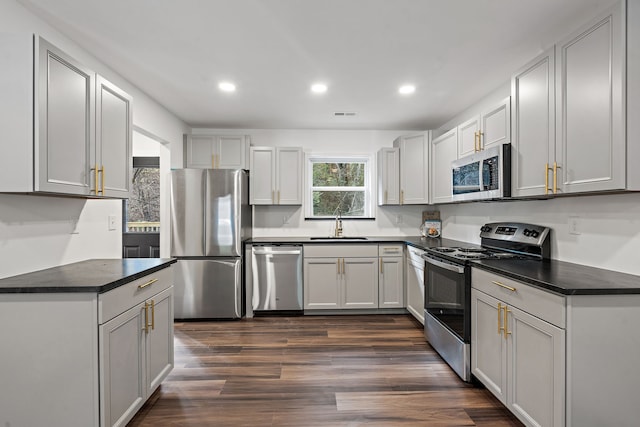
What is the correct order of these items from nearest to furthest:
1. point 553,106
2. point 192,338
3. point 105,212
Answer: point 553,106
point 105,212
point 192,338

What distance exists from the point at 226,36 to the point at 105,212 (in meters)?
1.66

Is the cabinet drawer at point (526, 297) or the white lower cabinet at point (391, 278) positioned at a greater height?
the cabinet drawer at point (526, 297)

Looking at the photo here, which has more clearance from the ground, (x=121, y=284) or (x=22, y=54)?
(x=22, y=54)

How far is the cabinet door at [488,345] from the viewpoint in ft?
6.75

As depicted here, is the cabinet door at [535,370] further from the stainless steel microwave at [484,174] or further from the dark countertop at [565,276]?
the stainless steel microwave at [484,174]

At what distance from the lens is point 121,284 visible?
1798mm

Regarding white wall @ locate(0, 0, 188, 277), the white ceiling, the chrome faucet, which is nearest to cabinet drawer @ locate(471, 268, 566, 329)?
the white ceiling

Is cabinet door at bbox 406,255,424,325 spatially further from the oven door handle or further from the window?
the window

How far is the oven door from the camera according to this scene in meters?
2.49

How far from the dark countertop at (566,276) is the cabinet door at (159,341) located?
216cm

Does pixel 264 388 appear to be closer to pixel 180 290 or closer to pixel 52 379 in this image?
pixel 52 379

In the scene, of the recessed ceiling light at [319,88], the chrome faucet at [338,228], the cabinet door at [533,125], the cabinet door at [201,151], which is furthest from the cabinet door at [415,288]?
the cabinet door at [201,151]

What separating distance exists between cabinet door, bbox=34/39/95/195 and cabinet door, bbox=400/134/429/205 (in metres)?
3.28

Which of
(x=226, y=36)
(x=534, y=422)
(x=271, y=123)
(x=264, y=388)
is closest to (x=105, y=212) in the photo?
(x=226, y=36)
